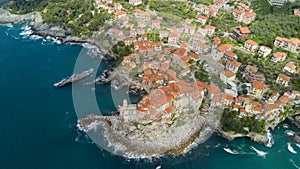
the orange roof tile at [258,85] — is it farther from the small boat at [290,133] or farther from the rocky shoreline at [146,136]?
the rocky shoreline at [146,136]

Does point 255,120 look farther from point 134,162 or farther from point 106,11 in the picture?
point 106,11

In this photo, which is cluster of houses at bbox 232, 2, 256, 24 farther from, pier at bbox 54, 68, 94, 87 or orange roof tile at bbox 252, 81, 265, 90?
pier at bbox 54, 68, 94, 87

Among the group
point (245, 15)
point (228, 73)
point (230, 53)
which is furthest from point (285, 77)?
point (245, 15)

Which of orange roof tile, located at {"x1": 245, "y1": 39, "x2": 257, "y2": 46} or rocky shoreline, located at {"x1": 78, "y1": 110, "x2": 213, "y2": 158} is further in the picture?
orange roof tile, located at {"x1": 245, "y1": 39, "x2": 257, "y2": 46}

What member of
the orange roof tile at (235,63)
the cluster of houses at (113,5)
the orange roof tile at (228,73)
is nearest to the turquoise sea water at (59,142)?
the orange roof tile at (228,73)

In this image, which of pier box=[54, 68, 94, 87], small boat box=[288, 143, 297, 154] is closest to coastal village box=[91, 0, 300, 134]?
small boat box=[288, 143, 297, 154]

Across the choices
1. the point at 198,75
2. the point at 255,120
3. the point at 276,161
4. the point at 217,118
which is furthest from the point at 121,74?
the point at 276,161
